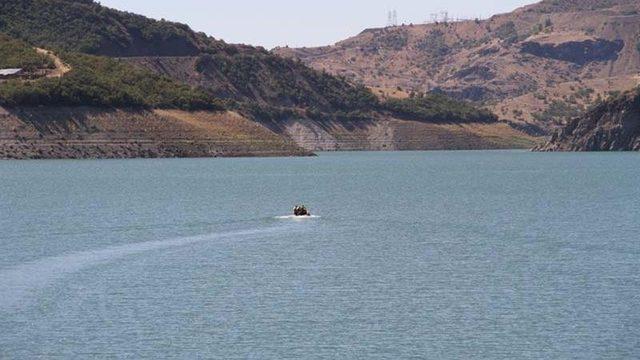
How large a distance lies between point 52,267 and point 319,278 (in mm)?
14238

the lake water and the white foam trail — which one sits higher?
the white foam trail

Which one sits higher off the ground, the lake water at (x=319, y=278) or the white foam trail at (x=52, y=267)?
the white foam trail at (x=52, y=267)

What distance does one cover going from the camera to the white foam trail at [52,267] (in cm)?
5978

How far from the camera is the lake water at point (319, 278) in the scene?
4912 centimetres

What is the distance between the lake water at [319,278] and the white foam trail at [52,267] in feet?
0.41

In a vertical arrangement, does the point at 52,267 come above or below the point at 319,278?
above

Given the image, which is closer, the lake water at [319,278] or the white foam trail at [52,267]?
the lake water at [319,278]

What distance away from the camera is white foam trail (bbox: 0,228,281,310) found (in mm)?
59781

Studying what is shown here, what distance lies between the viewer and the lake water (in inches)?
1934

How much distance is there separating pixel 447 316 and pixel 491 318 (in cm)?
177

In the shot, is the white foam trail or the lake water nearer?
the lake water

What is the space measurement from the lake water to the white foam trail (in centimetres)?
13

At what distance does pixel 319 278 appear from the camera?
212ft

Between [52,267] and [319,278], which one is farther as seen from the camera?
[52,267]
